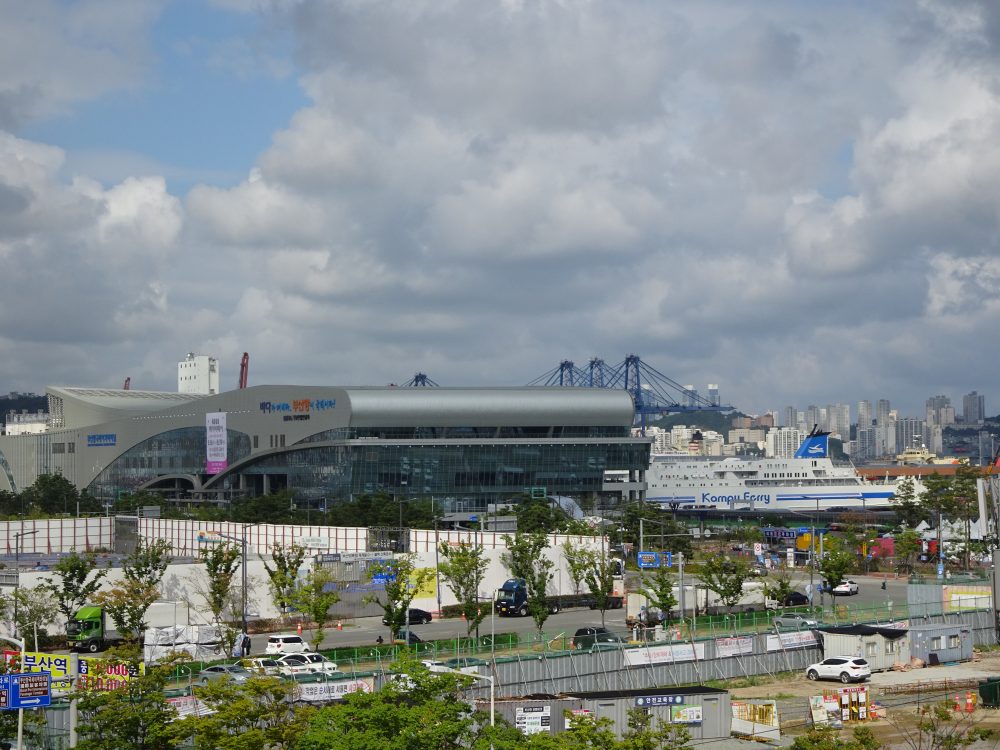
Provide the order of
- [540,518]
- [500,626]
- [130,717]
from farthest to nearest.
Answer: [540,518]
[500,626]
[130,717]

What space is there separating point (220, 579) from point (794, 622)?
2329cm

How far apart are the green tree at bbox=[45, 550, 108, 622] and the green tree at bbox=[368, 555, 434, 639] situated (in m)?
11.6

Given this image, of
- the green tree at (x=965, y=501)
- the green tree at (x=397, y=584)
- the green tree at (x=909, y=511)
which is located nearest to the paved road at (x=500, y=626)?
the green tree at (x=397, y=584)

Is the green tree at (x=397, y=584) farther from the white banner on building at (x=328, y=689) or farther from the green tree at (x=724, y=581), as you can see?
the white banner on building at (x=328, y=689)

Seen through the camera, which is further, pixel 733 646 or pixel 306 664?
pixel 733 646

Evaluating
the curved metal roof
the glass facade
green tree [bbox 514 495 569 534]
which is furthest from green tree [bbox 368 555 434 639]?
the curved metal roof

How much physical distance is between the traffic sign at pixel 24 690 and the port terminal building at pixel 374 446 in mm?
100965

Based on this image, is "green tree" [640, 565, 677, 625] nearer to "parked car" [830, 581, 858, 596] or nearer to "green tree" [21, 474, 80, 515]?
"parked car" [830, 581, 858, 596]

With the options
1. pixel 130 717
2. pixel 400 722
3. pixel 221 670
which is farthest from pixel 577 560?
pixel 130 717

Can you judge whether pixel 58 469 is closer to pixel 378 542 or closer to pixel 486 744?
pixel 378 542

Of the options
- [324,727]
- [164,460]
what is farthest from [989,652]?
[164,460]

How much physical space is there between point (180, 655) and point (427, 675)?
6034 millimetres

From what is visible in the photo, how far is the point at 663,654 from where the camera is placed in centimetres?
4069

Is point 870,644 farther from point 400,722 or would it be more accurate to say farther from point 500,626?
point 400,722
